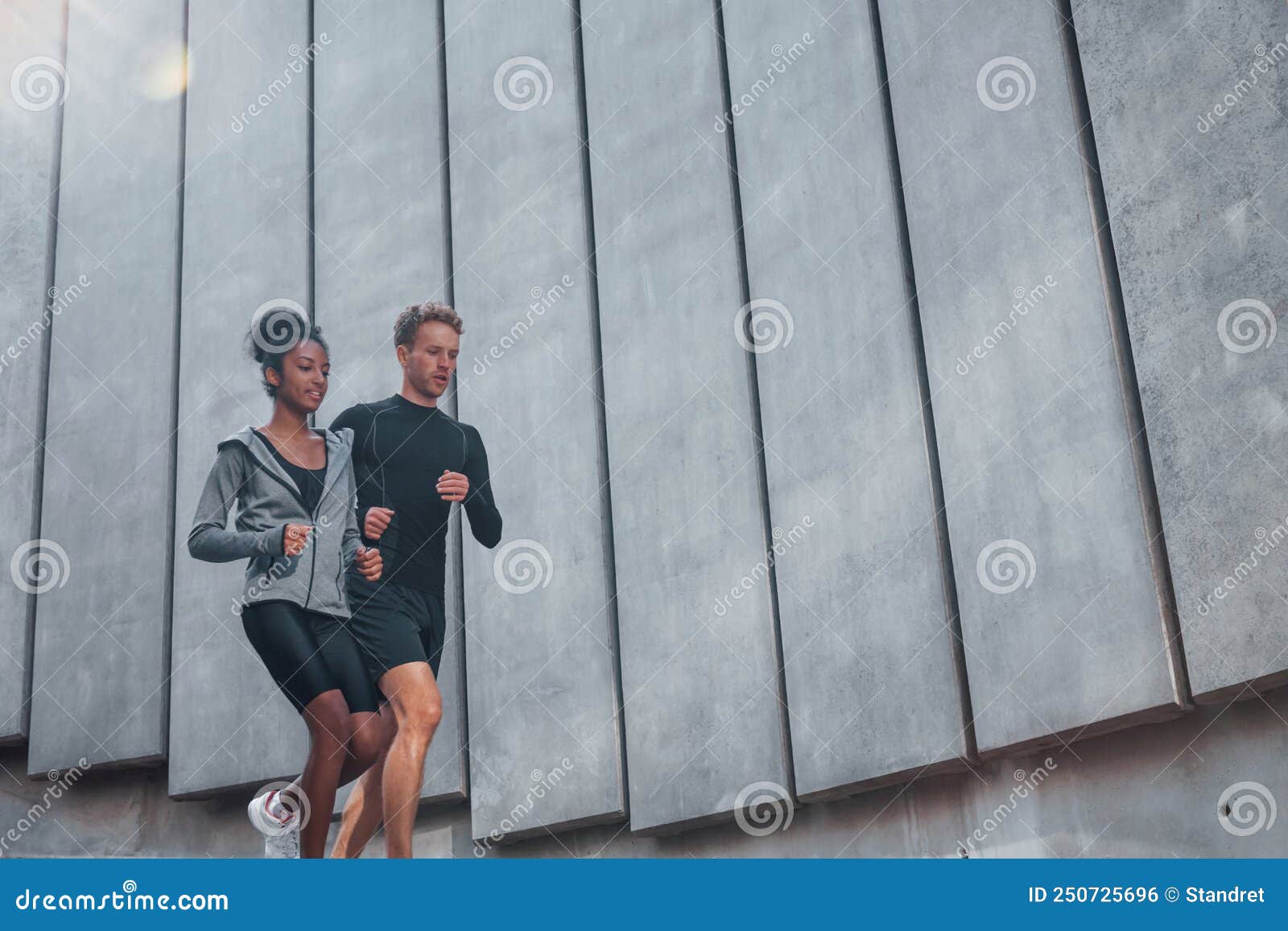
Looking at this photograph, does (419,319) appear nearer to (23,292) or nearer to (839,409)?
(839,409)

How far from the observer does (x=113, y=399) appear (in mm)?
10242

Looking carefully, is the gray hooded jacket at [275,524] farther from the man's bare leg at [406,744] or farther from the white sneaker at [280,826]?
the white sneaker at [280,826]

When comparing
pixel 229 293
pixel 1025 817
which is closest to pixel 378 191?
pixel 229 293

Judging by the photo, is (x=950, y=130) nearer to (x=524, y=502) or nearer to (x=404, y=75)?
(x=524, y=502)

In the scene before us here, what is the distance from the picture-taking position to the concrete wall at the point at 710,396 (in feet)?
24.4

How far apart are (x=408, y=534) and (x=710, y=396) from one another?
1831 millimetres

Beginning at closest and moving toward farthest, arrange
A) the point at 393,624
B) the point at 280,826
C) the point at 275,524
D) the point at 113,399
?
the point at 280,826, the point at 393,624, the point at 275,524, the point at 113,399

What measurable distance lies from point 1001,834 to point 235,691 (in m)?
4.48

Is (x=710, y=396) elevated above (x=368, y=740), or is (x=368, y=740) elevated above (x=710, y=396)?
(x=710, y=396)

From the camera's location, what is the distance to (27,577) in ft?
33.3

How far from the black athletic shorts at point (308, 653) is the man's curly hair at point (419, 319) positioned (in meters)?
1.70

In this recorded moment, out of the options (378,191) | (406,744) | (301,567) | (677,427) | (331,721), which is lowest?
(406,744)

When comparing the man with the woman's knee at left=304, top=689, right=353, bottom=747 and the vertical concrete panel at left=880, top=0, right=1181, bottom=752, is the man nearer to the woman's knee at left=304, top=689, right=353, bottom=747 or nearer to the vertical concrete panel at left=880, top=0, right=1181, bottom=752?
the woman's knee at left=304, top=689, right=353, bottom=747

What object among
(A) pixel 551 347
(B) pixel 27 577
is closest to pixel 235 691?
(B) pixel 27 577
